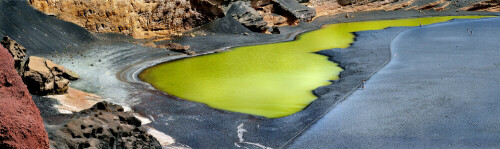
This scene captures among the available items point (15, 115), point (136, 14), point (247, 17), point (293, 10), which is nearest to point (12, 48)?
point (15, 115)

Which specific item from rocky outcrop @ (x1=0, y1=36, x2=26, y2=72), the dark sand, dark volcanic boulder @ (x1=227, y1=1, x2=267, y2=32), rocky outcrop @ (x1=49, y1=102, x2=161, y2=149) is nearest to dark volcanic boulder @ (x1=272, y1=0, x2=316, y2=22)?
the dark sand

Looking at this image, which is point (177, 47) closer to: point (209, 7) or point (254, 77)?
point (209, 7)

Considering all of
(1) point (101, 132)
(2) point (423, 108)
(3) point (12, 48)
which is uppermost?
(3) point (12, 48)

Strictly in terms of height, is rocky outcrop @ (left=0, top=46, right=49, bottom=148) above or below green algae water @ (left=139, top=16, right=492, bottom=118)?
above

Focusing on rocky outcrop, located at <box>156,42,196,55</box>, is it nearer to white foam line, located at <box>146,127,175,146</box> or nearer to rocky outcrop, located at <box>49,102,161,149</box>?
white foam line, located at <box>146,127,175,146</box>

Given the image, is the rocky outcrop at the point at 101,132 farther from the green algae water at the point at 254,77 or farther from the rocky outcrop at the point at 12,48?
the rocky outcrop at the point at 12,48

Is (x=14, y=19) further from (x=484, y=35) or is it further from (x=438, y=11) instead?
(x=438, y=11)
